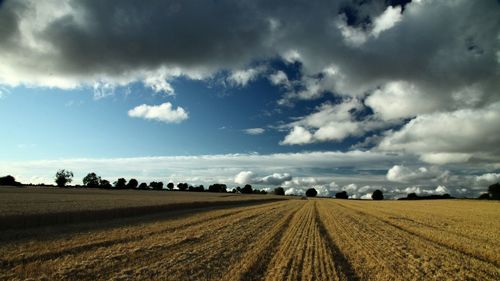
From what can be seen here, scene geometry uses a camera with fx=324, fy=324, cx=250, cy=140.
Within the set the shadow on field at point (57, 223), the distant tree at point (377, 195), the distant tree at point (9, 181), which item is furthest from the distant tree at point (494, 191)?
the distant tree at point (9, 181)

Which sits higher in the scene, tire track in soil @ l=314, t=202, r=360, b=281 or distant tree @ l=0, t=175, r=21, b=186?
distant tree @ l=0, t=175, r=21, b=186

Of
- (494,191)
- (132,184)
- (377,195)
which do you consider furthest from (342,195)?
(132,184)

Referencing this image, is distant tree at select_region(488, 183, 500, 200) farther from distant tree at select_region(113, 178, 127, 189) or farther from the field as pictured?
distant tree at select_region(113, 178, 127, 189)

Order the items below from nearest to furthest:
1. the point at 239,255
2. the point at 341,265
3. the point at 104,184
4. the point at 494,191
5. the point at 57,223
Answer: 1. the point at 341,265
2. the point at 239,255
3. the point at 57,223
4. the point at 494,191
5. the point at 104,184

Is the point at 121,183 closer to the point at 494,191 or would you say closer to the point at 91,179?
the point at 91,179

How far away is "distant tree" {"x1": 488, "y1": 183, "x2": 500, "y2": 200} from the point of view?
334 feet

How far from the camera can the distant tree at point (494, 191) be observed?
102 meters

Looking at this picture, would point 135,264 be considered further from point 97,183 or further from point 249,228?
point 97,183

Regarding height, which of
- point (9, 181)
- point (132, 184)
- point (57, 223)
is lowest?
point (57, 223)

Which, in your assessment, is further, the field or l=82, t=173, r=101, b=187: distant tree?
l=82, t=173, r=101, b=187: distant tree

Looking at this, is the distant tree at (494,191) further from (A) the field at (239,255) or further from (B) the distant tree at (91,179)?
(B) the distant tree at (91,179)

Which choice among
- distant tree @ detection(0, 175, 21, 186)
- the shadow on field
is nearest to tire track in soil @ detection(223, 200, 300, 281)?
the shadow on field

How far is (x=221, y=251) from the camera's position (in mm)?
14023

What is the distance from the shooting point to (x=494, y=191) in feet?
339
